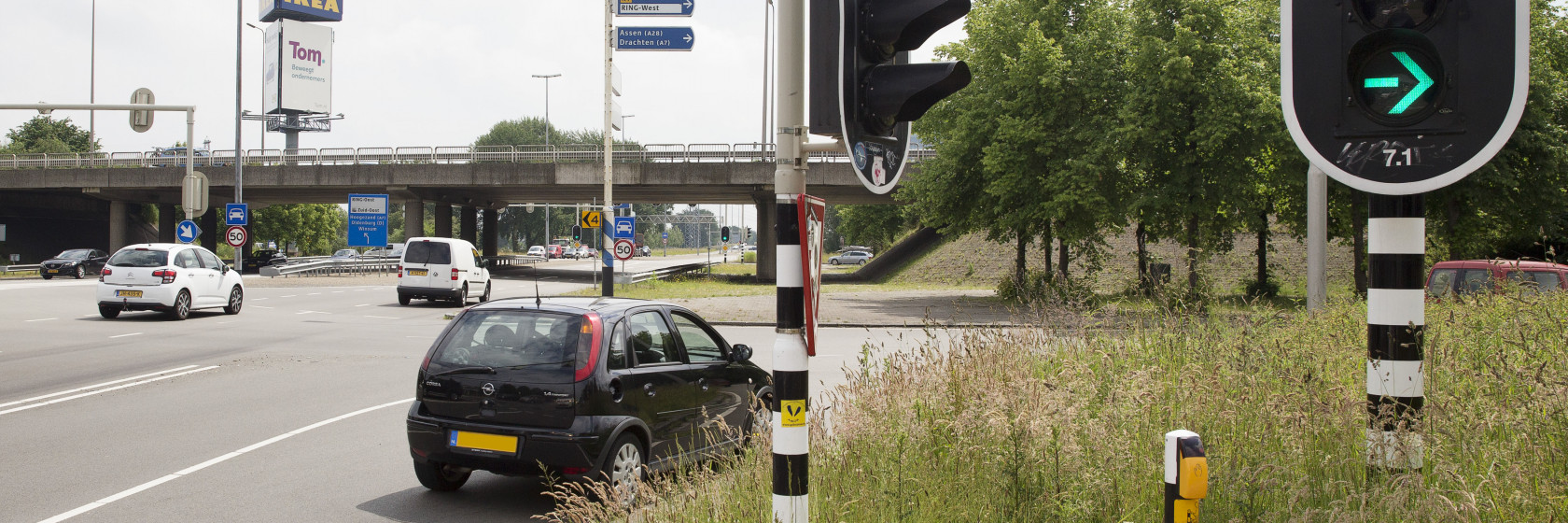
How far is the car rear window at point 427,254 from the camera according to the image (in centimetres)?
2606

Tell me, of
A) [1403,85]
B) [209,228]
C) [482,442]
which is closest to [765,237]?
[209,228]

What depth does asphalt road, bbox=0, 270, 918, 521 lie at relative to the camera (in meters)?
6.19

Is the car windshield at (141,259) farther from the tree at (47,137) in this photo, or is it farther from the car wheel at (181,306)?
the tree at (47,137)

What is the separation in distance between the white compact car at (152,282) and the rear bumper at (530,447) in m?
16.8

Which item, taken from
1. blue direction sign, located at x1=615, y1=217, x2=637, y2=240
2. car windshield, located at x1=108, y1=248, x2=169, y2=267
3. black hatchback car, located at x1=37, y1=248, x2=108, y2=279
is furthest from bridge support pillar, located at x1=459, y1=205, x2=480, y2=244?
car windshield, located at x1=108, y1=248, x2=169, y2=267

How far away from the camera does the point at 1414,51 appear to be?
11.3 feet

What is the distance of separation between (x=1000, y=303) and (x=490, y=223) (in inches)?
1507

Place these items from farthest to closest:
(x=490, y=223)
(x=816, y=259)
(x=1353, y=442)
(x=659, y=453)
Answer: (x=490, y=223)
(x=659, y=453)
(x=1353, y=442)
(x=816, y=259)

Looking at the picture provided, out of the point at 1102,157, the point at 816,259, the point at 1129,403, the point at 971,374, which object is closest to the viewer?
the point at 816,259

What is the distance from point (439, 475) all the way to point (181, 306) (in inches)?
670

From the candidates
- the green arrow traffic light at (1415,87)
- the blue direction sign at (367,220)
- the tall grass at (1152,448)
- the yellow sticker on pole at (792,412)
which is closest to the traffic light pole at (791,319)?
the yellow sticker on pole at (792,412)

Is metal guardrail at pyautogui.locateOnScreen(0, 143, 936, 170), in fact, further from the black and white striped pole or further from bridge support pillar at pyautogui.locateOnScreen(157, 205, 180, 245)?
the black and white striped pole

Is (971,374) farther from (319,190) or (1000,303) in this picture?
(319,190)

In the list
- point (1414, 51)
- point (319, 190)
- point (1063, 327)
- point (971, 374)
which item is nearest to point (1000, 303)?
point (1063, 327)
